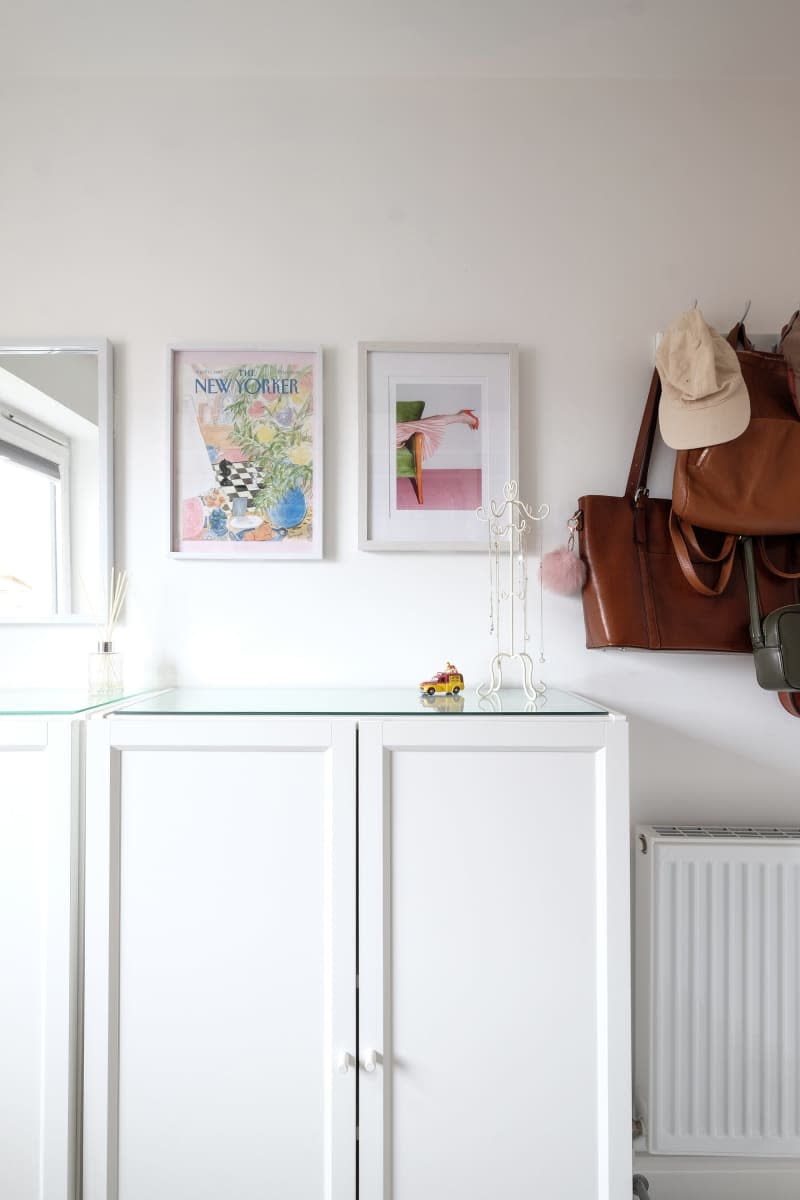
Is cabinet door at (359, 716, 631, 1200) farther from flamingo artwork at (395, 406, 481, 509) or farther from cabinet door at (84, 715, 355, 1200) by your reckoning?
flamingo artwork at (395, 406, 481, 509)

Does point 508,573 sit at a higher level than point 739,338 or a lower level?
lower

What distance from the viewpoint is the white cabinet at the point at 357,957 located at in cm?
115

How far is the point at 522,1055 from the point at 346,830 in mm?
493

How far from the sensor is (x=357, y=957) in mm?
1162

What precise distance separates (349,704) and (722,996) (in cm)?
106

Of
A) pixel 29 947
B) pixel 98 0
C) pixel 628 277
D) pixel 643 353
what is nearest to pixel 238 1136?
pixel 29 947

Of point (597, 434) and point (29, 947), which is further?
point (597, 434)

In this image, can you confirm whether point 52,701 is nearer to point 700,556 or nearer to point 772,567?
point 700,556

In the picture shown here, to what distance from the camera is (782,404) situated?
1525mm

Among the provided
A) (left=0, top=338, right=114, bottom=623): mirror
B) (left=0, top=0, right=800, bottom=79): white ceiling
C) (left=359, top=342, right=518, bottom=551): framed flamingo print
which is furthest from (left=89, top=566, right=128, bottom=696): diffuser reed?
(left=0, top=0, right=800, bottom=79): white ceiling

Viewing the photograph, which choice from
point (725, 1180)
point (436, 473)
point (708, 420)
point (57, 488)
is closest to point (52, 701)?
point (57, 488)

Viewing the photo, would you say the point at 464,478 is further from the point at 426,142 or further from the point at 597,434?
the point at 426,142

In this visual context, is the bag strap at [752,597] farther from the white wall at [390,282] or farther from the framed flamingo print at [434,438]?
the framed flamingo print at [434,438]

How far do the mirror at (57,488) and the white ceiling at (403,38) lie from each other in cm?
67
